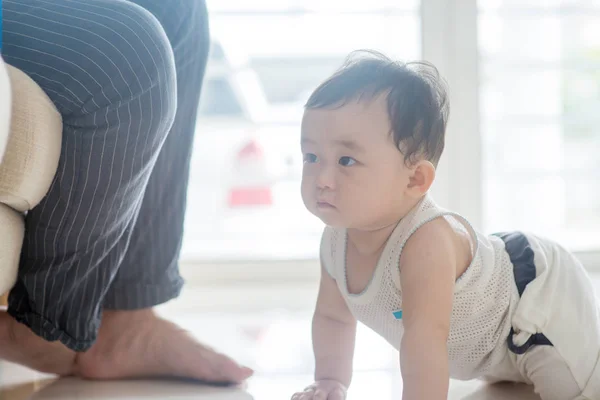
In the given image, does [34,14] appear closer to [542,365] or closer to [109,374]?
[109,374]

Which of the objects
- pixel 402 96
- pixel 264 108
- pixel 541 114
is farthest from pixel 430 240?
pixel 264 108

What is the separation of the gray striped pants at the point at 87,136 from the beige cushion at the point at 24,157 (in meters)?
0.03

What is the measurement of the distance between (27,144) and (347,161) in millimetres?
336

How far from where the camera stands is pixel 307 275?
2.04 m

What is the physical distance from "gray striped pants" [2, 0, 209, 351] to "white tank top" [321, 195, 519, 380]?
288mm

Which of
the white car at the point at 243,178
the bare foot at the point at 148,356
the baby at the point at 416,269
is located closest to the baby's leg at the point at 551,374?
the baby at the point at 416,269

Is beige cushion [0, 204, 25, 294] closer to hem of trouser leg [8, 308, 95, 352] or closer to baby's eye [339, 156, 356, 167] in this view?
hem of trouser leg [8, 308, 95, 352]

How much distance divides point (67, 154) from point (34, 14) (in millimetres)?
157

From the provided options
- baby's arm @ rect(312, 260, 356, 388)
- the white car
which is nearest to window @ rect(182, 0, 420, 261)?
the white car

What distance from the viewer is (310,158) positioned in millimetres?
867

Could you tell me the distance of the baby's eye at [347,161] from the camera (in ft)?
2.75

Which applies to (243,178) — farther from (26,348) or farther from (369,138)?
(369,138)

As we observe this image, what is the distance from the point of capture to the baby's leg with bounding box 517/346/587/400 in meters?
0.89

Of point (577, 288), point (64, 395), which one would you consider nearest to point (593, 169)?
point (577, 288)
